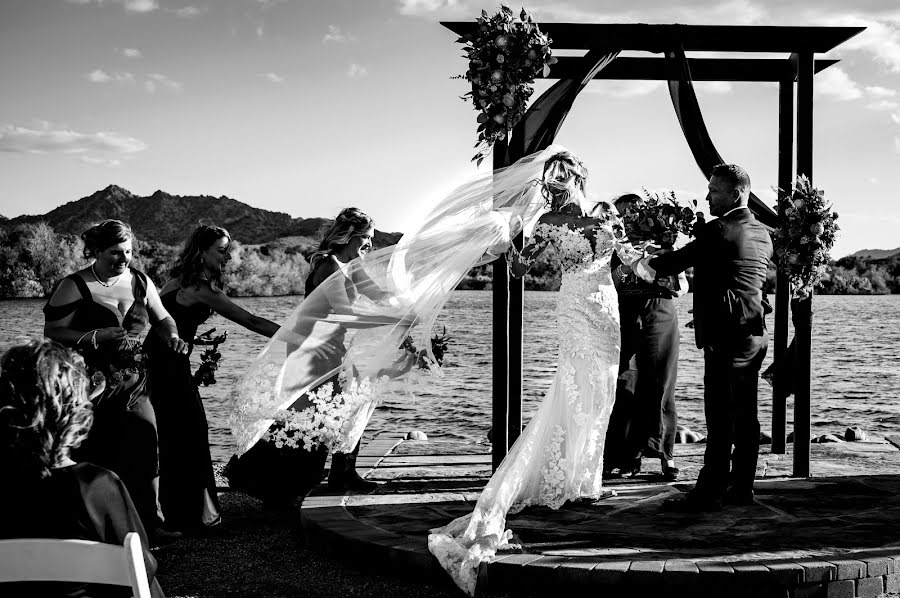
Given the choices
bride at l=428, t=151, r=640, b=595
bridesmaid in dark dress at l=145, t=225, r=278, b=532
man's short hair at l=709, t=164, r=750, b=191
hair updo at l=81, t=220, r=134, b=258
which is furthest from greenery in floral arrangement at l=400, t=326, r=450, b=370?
man's short hair at l=709, t=164, r=750, b=191

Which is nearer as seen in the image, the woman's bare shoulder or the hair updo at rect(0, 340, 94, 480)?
the hair updo at rect(0, 340, 94, 480)

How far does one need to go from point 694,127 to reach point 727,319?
5.81 ft

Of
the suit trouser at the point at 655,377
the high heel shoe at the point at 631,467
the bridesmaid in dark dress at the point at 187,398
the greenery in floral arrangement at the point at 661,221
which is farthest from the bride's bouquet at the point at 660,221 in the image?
the bridesmaid in dark dress at the point at 187,398

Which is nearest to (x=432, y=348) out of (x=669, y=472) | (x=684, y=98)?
(x=669, y=472)

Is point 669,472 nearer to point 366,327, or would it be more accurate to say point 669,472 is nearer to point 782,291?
point 782,291

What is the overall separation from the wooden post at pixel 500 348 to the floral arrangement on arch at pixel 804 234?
83.6 inches

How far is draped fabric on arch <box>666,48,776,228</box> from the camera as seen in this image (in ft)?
21.9

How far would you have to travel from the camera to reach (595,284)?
6043mm

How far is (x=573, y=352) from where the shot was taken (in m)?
5.98

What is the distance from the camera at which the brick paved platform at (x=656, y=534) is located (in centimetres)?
452

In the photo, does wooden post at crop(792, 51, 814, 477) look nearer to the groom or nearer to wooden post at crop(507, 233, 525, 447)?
the groom

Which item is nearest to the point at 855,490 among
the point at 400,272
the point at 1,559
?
the point at 400,272

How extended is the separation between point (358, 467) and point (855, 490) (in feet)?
12.7

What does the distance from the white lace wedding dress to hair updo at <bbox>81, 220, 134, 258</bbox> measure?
265cm
